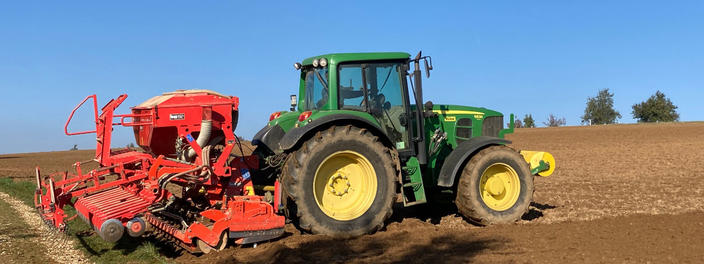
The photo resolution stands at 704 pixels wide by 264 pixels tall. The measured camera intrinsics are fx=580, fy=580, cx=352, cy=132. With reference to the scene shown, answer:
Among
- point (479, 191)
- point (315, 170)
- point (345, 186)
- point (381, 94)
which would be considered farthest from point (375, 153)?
point (479, 191)

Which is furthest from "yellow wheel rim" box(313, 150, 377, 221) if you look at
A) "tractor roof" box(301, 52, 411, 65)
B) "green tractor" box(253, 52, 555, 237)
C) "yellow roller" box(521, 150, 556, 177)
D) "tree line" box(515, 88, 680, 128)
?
"tree line" box(515, 88, 680, 128)

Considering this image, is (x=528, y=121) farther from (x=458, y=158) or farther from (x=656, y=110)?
(x=458, y=158)

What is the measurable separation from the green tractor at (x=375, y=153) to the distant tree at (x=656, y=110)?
67.7m

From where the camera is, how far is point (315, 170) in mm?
6633

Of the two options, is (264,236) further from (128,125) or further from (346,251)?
(128,125)

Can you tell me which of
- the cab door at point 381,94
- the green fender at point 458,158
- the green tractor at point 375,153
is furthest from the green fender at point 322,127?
the green fender at point 458,158

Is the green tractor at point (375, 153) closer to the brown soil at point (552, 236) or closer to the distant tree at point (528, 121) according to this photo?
the brown soil at point (552, 236)

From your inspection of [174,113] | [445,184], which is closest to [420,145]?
[445,184]

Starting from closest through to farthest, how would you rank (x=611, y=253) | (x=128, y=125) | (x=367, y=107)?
(x=611, y=253) → (x=128, y=125) → (x=367, y=107)

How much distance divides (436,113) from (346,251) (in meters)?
3.14

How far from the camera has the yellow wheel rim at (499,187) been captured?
8062 mm

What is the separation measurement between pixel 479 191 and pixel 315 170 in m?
2.46

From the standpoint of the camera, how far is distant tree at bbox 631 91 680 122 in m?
67.8

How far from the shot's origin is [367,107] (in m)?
7.52
